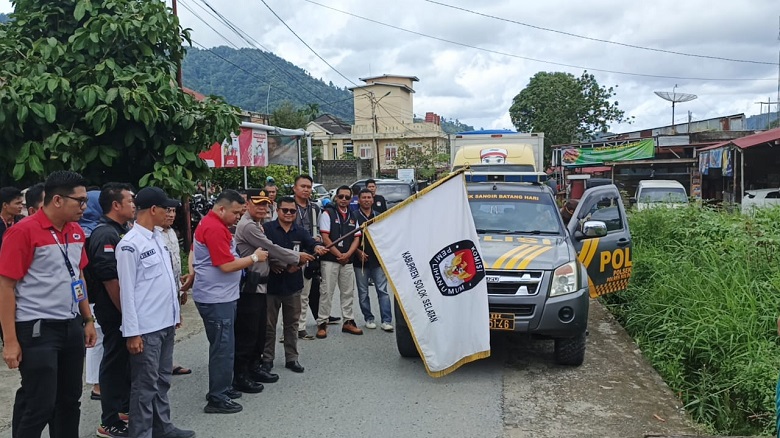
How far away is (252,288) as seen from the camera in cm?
558

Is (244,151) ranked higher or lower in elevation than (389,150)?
lower

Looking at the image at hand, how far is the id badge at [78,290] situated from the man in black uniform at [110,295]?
1.00 ft

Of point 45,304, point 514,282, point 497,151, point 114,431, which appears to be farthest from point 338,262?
point 497,151

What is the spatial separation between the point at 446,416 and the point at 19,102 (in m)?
5.37

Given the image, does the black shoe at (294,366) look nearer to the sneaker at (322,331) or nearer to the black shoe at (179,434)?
the sneaker at (322,331)

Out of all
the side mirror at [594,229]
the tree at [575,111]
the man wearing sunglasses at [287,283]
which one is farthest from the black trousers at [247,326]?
the tree at [575,111]

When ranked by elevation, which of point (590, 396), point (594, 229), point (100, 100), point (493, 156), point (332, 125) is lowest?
point (590, 396)

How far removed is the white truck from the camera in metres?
13.4

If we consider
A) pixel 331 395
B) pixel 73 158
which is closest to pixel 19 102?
pixel 73 158

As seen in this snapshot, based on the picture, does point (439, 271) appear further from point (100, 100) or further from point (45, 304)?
point (100, 100)

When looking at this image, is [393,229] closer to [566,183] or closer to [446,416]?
[446,416]

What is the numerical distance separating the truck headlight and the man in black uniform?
3.70 meters

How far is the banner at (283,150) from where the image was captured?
50.7 feet

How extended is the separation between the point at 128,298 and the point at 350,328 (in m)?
3.84
